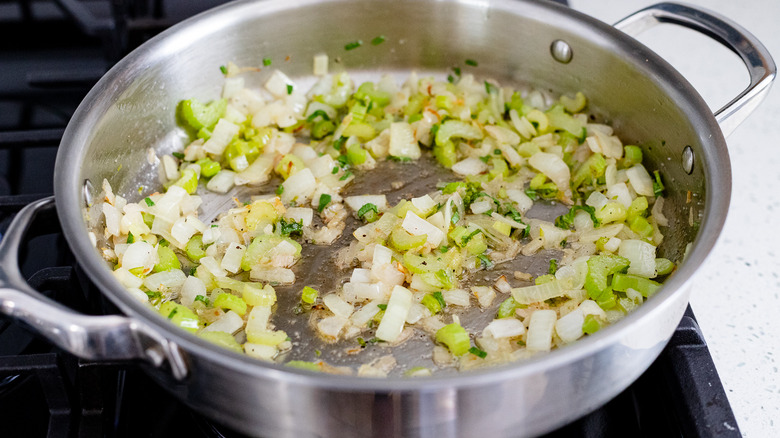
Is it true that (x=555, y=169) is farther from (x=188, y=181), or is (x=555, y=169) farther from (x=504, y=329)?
(x=188, y=181)

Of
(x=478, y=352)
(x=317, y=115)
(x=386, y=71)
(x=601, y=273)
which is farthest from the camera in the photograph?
(x=386, y=71)

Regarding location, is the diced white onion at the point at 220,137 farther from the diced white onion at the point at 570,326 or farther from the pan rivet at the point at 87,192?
the diced white onion at the point at 570,326

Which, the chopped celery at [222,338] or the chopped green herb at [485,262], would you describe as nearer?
the chopped celery at [222,338]

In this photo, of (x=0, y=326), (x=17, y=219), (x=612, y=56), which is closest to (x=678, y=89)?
(x=612, y=56)

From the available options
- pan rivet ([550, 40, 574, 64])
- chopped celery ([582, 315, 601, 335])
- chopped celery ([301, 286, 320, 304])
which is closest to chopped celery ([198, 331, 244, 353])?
chopped celery ([301, 286, 320, 304])

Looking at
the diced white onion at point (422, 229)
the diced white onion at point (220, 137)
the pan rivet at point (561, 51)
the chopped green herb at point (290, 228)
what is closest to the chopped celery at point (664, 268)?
the diced white onion at point (422, 229)

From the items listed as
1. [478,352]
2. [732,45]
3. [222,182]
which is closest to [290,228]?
[222,182]
